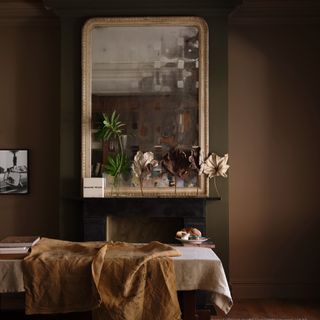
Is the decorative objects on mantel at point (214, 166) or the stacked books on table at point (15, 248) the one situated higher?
the decorative objects on mantel at point (214, 166)

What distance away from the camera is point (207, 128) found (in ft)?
17.0

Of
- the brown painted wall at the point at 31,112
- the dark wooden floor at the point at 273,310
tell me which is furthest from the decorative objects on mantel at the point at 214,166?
the brown painted wall at the point at 31,112

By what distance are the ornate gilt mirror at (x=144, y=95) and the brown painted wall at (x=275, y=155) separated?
1.81 ft

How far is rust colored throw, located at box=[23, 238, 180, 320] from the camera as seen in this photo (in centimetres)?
325

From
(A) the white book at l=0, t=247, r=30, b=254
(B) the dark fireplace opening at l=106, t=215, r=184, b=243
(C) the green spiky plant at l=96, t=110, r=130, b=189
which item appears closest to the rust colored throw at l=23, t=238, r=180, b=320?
(A) the white book at l=0, t=247, r=30, b=254

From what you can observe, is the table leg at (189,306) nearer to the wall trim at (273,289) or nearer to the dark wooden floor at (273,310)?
the dark wooden floor at (273,310)

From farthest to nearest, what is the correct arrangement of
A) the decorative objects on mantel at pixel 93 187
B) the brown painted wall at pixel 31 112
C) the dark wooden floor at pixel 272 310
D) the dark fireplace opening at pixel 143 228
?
the brown painted wall at pixel 31 112 → the dark fireplace opening at pixel 143 228 → the decorative objects on mantel at pixel 93 187 → the dark wooden floor at pixel 272 310

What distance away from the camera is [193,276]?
335 cm

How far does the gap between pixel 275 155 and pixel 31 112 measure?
240cm

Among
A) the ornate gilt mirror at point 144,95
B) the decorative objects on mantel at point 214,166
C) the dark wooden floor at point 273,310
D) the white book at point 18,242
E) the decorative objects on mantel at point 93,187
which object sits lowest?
the dark wooden floor at point 273,310

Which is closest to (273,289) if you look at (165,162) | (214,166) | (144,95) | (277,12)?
(214,166)

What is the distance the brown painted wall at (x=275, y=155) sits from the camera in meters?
5.58

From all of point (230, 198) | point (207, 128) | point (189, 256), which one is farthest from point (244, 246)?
point (189, 256)

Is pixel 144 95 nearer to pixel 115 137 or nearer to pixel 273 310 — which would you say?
pixel 115 137
